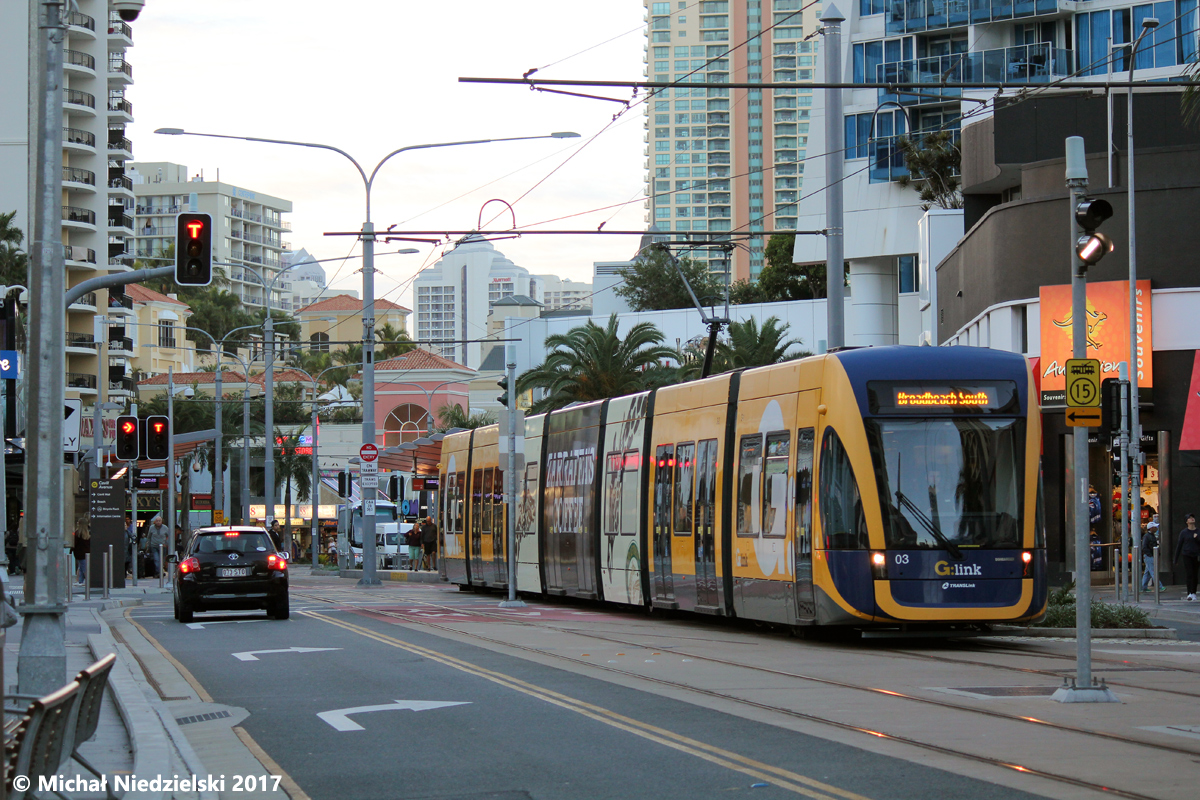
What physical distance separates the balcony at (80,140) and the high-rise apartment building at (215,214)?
9736 cm

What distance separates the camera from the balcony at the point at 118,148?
85.7 m

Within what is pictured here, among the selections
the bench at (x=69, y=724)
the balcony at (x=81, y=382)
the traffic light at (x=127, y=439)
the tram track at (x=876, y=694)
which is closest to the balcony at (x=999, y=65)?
the traffic light at (x=127, y=439)

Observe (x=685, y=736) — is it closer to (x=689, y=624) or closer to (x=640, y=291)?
(x=689, y=624)

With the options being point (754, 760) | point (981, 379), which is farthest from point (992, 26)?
point (754, 760)

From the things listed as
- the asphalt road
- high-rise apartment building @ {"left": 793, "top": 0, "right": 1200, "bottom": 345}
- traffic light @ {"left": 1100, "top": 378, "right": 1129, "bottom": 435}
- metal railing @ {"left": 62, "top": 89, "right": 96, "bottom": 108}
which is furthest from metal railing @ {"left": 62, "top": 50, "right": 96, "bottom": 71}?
traffic light @ {"left": 1100, "top": 378, "right": 1129, "bottom": 435}

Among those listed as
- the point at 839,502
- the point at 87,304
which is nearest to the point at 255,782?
the point at 839,502

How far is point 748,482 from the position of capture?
1939cm

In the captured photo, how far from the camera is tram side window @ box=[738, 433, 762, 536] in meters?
19.1

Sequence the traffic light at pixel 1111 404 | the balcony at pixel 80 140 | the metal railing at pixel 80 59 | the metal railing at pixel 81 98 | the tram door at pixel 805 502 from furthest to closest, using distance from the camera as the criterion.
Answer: the balcony at pixel 80 140 < the metal railing at pixel 81 98 < the metal railing at pixel 80 59 < the tram door at pixel 805 502 < the traffic light at pixel 1111 404

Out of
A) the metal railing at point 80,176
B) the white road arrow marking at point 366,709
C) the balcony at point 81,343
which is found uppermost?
the metal railing at point 80,176

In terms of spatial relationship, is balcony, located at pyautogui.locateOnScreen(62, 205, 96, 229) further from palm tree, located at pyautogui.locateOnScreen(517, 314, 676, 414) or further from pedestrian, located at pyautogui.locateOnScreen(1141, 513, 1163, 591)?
pedestrian, located at pyautogui.locateOnScreen(1141, 513, 1163, 591)

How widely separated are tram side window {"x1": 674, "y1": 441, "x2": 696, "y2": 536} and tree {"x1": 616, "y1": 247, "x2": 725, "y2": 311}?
80531 millimetres

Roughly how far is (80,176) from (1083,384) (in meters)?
71.7

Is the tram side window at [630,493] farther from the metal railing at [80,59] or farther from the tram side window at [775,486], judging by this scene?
the metal railing at [80,59]
